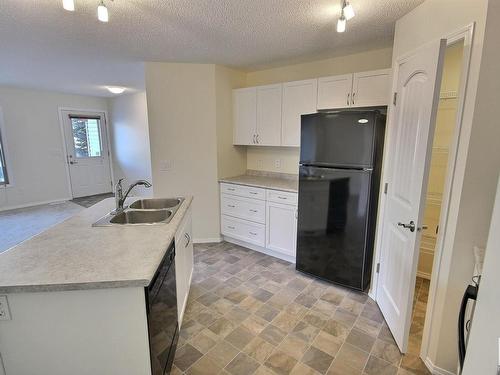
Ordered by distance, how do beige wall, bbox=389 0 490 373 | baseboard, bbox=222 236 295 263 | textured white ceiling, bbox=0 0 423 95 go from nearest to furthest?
1. beige wall, bbox=389 0 490 373
2. textured white ceiling, bbox=0 0 423 95
3. baseboard, bbox=222 236 295 263

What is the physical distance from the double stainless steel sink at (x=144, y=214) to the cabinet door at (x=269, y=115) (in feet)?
4.84

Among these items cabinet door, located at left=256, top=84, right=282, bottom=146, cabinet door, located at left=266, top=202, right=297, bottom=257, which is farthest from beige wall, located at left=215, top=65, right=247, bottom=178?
cabinet door, located at left=266, top=202, right=297, bottom=257

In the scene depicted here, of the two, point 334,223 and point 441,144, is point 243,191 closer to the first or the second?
point 334,223

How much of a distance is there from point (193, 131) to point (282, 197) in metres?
1.49

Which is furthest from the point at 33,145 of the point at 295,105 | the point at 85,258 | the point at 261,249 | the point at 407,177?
the point at 407,177

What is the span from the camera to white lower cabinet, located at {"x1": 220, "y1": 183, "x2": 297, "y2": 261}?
308 centimetres

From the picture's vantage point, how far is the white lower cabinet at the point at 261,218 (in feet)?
10.1

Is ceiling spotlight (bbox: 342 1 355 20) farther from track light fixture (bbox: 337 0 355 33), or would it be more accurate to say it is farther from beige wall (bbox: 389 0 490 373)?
beige wall (bbox: 389 0 490 373)

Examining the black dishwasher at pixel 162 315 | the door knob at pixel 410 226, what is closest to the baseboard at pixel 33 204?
the black dishwasher at pixel 162 315

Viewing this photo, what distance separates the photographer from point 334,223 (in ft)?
8.34

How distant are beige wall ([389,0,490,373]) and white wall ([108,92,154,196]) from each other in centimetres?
535

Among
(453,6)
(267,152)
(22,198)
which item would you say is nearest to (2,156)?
(22,198)

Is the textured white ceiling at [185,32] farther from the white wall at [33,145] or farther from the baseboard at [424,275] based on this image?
the baseboard at [424,275]

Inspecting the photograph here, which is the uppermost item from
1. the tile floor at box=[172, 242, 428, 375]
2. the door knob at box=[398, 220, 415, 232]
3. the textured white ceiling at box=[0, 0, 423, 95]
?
the textured white ceiling at box=[0, 0, 423, 95]
